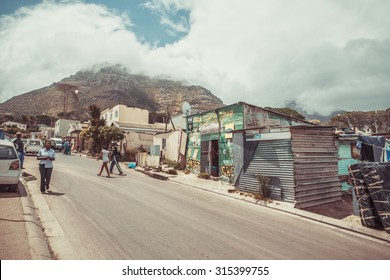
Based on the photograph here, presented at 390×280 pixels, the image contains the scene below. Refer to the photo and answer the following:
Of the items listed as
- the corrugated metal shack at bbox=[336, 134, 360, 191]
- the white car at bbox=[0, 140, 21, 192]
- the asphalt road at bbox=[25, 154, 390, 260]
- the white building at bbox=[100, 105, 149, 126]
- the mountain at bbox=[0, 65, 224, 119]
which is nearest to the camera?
the asphalt road at bbox=[25, 154, 390, 260]

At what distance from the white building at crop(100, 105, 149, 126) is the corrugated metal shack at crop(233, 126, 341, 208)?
35.2 metres

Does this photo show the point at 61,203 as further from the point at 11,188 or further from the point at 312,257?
the point at 312,257

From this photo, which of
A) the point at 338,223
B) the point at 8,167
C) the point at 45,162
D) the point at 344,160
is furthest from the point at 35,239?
the point at 344,160

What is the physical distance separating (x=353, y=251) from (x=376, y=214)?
2.53 m

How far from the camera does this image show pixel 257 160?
11.3 meters

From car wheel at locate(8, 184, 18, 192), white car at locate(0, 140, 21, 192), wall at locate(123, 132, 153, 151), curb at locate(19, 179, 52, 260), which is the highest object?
wall at locate(123, 132, 153, 151)

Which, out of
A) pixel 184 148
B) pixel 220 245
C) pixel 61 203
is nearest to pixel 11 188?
pixel 61 203

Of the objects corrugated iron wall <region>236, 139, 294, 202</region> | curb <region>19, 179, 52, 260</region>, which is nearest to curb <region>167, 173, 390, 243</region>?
corrugated iron wall <region>236, 139, 294, 202</region>

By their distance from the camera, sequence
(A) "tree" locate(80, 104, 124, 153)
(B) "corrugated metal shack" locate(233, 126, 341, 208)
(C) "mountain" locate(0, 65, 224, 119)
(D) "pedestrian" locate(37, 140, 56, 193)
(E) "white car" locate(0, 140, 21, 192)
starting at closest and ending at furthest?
(E) "white car" locate(0, 140, 21, 192) → (D) "pedestrian" locate(37, 140, 56, 193) → (B) "corrugated metal shack" locate(233, 126, 341, 208) → (A) "tree" locate(80, 104, 124, 153) → (C) "mountain" locate(0, 65, 224, 119)

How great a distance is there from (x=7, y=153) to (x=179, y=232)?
6.43 metres

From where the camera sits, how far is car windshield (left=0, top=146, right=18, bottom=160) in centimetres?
788

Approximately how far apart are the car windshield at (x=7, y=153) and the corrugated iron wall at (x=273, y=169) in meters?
9.17

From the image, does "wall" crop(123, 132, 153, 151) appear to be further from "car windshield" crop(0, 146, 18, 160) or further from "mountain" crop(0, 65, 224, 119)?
"mountain" crop(0, 65, 224, 119)

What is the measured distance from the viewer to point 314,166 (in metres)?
10.8
